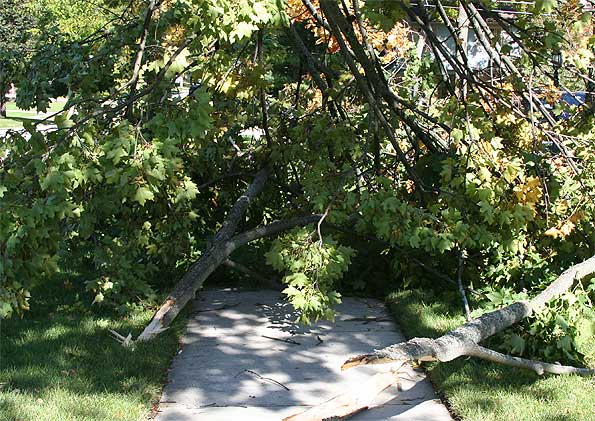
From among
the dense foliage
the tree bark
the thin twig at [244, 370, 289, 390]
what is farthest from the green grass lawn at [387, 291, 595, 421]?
the tree bark

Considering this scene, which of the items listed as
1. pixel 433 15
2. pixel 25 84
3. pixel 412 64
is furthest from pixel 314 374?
pixel 412 64

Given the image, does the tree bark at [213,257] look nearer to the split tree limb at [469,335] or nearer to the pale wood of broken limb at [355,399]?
the split tree limb at [469,335]

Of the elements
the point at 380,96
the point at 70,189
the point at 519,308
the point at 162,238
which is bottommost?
the point at 519,308

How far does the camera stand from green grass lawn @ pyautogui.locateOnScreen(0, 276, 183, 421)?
4453 mm

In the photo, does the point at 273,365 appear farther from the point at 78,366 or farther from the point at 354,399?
the point at 354,399

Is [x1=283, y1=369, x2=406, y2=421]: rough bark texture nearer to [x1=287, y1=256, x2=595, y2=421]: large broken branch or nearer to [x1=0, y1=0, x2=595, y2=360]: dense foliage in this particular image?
[x1=287, y1=256, x2=595, y2=421]: large broken branch

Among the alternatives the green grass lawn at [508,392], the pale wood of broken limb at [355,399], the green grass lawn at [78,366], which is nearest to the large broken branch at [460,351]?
the pale wood of broken limb at [355,399]

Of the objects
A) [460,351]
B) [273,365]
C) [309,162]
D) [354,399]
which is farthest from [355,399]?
[309,162]

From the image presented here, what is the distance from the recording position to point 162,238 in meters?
6.91

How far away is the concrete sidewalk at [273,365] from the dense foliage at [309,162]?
45 centimetres

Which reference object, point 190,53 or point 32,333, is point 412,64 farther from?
point 32,333

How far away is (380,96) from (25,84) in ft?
10.5

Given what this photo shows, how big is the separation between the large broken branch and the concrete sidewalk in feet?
0.44

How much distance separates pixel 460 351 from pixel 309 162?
2821mm
